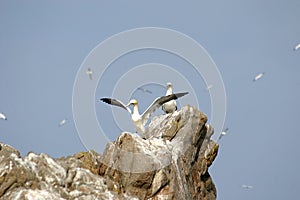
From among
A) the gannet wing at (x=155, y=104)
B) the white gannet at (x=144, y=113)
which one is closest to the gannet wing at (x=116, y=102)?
the white gannet at (x=144, y=113)

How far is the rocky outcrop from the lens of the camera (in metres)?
18.8

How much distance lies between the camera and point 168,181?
21.6 meters

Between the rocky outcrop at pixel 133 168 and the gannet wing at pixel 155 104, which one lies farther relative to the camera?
the gannet wing at pixel 155 104

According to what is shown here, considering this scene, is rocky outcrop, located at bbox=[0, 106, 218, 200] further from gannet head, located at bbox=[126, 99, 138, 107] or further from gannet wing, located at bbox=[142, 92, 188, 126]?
gannet head, located at bbox=[126, 99, 138, 107]

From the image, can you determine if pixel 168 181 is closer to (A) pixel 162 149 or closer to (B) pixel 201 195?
(A) pixel 162 149

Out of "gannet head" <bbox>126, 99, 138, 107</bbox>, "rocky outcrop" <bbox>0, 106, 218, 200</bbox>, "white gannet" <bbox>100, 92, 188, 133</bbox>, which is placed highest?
"gannet head" <bbox>126, 99, 138, 107</bbox>

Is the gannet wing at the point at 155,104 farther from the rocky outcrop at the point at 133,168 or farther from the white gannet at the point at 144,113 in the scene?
the rocky outcrop at the point at 133,168

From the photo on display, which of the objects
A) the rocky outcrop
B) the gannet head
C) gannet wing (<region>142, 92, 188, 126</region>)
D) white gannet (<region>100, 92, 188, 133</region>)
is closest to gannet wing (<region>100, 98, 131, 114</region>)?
white gannet (<region>100, 92, 188, 133</region>)

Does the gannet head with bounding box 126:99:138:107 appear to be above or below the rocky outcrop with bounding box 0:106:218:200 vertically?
above

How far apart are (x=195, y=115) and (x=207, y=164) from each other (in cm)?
201

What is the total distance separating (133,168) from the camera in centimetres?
2131

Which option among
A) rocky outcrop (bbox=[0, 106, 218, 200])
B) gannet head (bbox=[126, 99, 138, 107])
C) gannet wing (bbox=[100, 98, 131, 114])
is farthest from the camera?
gannet head (bbox=[126, 99, 138, 107])

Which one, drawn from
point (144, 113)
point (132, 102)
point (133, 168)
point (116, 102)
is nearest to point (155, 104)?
point (144, 113)

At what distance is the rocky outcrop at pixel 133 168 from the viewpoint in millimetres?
18750
